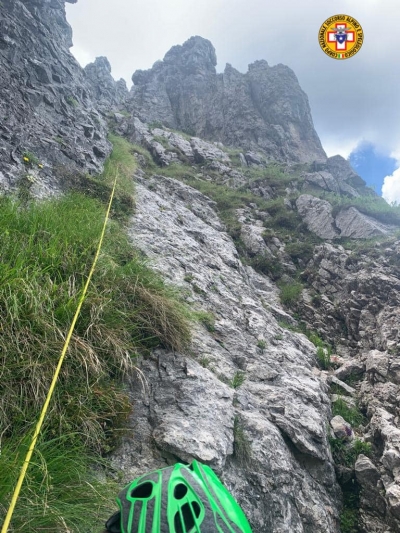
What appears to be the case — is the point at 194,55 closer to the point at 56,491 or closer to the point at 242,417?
the point at 242,417

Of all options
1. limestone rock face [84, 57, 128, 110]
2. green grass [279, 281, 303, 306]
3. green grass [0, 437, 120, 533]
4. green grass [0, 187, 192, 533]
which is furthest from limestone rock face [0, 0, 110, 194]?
limestone rock face [84, 57, 128, 110]

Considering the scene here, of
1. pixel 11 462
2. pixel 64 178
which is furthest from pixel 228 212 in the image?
pixel 11 462

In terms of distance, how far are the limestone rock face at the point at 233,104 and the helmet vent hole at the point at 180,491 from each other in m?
39.3

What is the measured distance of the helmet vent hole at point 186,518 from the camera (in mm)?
1481

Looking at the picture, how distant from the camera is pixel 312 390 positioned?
Result: 5.70 meters

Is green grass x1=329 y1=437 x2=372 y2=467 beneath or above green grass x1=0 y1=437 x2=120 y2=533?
beneath

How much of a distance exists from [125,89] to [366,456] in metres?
58.0

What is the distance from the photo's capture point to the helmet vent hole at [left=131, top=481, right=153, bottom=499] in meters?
1.60

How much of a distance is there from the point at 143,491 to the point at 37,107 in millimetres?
12393

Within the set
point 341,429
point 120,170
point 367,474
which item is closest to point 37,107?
point 120,170

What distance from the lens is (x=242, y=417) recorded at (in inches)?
164

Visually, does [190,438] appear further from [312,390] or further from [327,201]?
[327,201]

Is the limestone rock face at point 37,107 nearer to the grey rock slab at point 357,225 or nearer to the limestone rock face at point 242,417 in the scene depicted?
the limestone rock face at point 242,417

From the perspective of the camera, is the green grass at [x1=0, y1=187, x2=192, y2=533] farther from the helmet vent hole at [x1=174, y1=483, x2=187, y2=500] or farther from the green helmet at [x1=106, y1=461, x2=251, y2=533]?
the helmet vent hole at [x1=174, y1=483, x2=187, y2=500]
